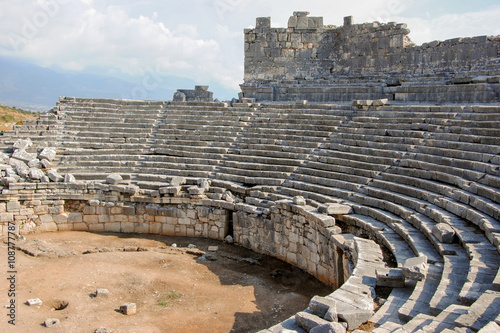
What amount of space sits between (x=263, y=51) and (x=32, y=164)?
10.3 metres

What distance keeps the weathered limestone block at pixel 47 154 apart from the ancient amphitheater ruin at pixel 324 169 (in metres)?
0.04

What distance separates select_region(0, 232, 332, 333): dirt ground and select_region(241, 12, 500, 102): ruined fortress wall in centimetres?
724

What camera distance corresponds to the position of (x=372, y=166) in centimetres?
1249

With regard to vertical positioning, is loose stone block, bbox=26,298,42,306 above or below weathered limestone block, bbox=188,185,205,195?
below

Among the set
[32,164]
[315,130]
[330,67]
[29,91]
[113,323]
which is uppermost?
[29,91]

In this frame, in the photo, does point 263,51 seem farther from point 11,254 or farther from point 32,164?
point 11,254

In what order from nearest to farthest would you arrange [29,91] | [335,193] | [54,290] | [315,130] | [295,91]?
[54,290]
[335,193]
[315,130]
[295,91]
[29,91]

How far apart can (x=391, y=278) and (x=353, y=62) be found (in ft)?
44.2

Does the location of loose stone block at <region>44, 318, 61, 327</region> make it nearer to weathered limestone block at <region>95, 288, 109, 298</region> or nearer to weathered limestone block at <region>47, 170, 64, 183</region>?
weathered limestone block at <region>95, 288, 109, 298</region>

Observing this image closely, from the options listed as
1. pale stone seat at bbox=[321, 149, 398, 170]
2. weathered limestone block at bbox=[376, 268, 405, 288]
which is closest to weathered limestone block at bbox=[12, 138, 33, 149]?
Answer: pale stone seat at bbox=[321, 149, 398, 170]

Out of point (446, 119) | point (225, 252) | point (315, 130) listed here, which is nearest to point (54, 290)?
point (225, 252)

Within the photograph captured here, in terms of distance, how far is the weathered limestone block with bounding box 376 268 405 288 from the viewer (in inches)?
288

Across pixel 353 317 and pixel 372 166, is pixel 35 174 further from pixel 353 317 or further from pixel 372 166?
pixel 353 317

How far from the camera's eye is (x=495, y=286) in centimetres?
594
